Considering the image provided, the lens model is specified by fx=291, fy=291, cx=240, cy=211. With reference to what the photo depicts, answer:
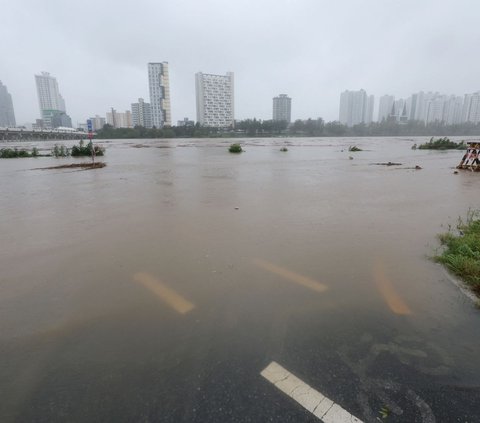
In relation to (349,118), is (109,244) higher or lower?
lower

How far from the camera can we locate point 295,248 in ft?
14.7

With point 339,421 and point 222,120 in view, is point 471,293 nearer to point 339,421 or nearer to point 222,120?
point 339,421

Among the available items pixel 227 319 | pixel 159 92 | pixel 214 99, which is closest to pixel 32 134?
pixel 159 92

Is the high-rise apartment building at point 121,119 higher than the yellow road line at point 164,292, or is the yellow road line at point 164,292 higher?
the high-rise apartment building at point 121,119

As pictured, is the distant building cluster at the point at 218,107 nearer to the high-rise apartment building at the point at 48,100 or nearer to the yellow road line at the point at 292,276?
the high-rise apartment building at the point at 48,100

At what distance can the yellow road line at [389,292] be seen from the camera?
2961mm

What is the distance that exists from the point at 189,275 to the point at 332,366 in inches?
78.8

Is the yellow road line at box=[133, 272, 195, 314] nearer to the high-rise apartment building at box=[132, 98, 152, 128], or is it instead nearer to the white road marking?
the white road marking

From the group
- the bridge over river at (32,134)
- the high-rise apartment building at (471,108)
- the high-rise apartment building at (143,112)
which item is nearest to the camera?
the bridge over river at (32,134)

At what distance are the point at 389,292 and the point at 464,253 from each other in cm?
168

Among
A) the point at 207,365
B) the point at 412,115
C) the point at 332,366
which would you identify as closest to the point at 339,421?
the point at 332,366

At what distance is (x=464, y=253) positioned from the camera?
405 cm

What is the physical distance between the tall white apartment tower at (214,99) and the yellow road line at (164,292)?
136 m

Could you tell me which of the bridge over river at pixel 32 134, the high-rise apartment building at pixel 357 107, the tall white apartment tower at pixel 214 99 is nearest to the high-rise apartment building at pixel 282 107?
the tall white apartment tower at pixel 214 99
